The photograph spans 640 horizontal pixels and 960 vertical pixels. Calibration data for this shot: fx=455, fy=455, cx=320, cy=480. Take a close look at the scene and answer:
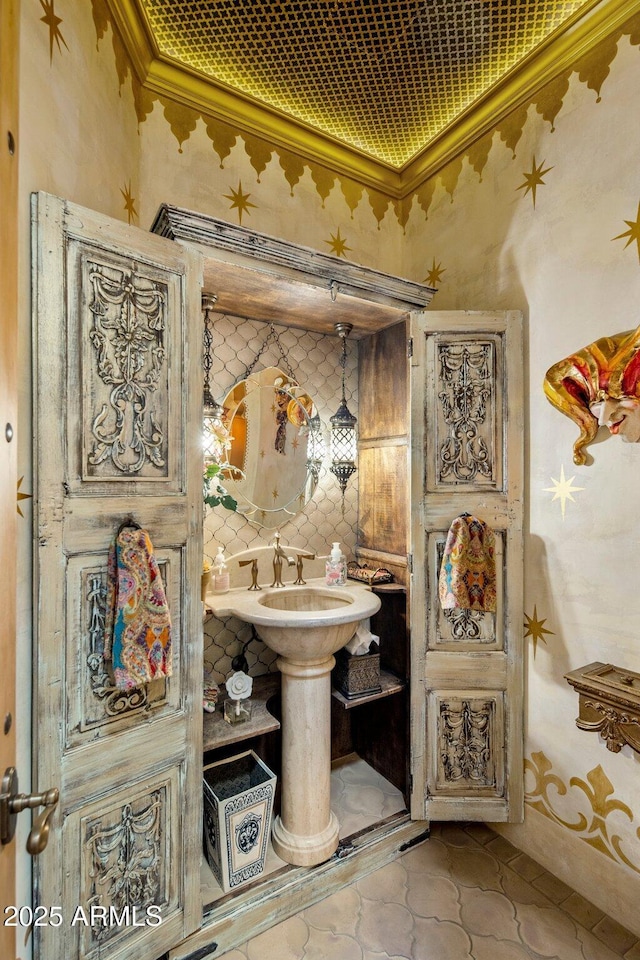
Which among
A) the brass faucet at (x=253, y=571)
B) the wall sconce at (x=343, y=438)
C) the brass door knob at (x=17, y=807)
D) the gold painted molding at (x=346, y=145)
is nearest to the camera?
the brass door knob at (x=17, y=807)

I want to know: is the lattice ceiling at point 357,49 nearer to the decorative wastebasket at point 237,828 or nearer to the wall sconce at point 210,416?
the wall sconce at point 210,416

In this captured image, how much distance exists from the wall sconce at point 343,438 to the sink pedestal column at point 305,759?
3.02ft

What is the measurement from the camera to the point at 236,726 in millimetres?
1743

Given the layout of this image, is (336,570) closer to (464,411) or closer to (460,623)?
(460,623)

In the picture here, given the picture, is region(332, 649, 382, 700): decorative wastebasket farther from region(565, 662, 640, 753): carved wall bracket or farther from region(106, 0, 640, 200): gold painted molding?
region(106, 0, 640, 200): gold painted molding

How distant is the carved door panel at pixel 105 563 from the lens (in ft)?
3.69

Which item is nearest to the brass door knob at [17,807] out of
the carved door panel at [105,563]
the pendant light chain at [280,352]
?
the carved door panel at [105,563]

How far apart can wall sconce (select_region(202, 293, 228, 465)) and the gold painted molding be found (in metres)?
0.89

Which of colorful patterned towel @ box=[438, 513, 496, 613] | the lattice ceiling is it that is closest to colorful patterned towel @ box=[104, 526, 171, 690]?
colorful patterned towel @ box=[438, 513, 496, 613]

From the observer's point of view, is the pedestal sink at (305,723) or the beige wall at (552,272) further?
the pedestal sink at (305,723)

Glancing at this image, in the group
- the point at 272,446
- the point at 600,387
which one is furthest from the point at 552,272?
the point at 272,446

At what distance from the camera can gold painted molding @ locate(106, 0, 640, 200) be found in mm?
1634

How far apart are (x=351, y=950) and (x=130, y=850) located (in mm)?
838

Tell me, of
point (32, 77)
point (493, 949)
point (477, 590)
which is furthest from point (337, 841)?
point (32, 77)
